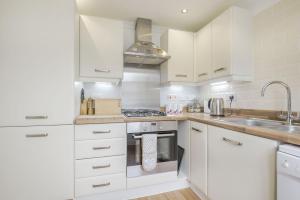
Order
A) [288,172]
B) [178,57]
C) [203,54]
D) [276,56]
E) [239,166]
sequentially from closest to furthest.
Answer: [288,172] < [239,166] < [276,56] < [203,54] < [178,57]

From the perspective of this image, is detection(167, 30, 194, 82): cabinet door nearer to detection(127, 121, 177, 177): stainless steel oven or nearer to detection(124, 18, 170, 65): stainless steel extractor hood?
detection(124, 18, 170, 65): stainless steel extractor hood

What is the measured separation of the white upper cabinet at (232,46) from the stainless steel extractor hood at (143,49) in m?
0.61

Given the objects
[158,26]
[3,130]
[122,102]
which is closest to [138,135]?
Result: [122,102]

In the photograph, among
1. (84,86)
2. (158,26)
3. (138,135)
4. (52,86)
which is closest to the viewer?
(52,86)

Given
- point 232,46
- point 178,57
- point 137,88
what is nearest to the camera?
point 232,46

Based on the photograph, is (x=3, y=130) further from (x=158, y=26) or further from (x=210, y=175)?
(x=158, y=26)

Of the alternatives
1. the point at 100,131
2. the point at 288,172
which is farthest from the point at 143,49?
the point at 288,172

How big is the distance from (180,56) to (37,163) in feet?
6.64

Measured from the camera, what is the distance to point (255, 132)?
1.02 metres

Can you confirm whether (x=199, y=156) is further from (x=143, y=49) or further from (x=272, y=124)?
(x=143, y=49)

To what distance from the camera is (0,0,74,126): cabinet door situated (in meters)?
1.35

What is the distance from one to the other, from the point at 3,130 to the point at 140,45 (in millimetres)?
1600

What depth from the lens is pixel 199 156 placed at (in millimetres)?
1651

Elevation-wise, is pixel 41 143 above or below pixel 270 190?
above
